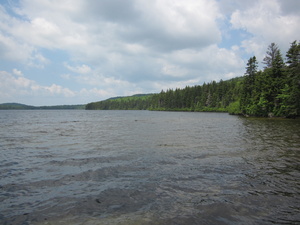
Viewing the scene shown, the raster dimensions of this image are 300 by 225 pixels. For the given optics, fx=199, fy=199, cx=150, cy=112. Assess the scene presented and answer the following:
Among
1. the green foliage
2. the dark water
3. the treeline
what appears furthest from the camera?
the treeline

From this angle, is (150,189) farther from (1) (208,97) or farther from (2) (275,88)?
(1) (208,97)

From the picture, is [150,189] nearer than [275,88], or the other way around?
[150,189]

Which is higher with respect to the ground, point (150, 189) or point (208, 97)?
point (208, 97)

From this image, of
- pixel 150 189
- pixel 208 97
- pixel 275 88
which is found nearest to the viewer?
pixel 150 189

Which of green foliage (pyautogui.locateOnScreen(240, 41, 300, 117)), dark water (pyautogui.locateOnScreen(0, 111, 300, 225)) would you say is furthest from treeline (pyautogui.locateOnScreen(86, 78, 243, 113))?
dark water (pyautogui.locateOnScreen(0, 111, 300, 225))

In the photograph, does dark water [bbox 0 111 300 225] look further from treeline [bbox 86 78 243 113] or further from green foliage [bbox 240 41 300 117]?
treeline [bbox 86 78 243 113]

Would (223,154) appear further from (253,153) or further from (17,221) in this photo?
(17,221)

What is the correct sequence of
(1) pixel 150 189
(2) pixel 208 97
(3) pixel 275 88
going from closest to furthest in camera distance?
1. (1) pixel 150 189
2. (3) pixel 275 88
3. (2) pixel 208 97

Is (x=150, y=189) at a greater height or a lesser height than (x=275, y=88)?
lesser

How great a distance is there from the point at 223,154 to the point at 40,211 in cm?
1256

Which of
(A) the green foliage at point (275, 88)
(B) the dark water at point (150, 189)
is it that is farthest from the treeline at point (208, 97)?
(B) the dark water at point (150, 189)

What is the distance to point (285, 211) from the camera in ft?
21.7

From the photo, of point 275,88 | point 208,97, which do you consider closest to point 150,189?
point 275,88

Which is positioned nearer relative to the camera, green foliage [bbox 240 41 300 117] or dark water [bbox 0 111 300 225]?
dark water [bbox 0 111 300 225]
